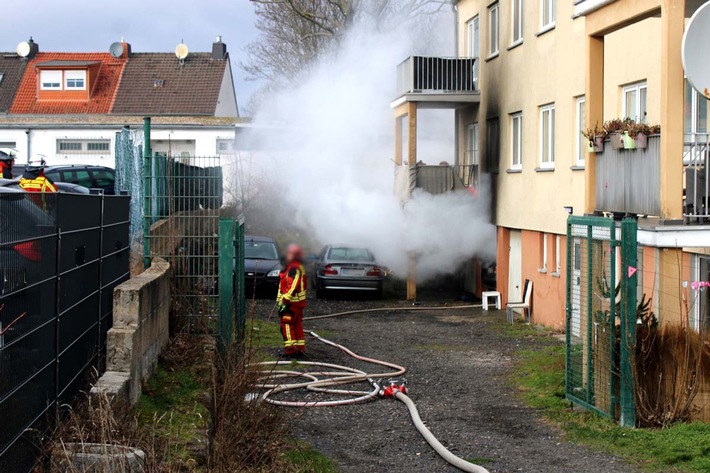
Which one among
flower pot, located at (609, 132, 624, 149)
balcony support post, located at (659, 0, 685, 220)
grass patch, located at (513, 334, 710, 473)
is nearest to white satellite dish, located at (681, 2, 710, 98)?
balcony support post, located at (659, 0, 685, 220)

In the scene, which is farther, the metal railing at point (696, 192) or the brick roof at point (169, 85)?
the brick roof at point (169, 85)

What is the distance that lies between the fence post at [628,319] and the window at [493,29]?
15.2 m

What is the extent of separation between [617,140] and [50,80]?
131ft

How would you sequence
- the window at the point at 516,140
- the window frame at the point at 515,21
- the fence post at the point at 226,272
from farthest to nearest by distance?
the window at the point at 516,140
the window frame at the point at 515,21
the fence post at the point at 226,272

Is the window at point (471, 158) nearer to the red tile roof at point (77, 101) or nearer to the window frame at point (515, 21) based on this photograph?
the window frame at point (515, 21)

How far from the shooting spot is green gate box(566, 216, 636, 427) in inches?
377

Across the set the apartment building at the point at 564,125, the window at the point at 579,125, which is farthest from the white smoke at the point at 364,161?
the window at the point at 579,125

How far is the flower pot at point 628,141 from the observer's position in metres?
11.2

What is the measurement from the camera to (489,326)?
2061cm

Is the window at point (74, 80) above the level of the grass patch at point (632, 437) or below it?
above

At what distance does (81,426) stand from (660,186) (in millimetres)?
6288

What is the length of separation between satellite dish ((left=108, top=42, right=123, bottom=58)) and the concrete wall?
137 feet

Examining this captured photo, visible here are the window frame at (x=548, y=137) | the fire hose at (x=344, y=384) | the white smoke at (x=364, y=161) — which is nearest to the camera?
the fire hose at (x=344, y=384)

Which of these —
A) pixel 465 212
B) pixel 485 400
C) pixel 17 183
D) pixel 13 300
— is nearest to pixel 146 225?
pixel 17 183
